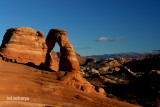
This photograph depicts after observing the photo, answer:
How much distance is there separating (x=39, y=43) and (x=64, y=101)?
18303 millimetres

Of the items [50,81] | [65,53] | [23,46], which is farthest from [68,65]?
[23,46]

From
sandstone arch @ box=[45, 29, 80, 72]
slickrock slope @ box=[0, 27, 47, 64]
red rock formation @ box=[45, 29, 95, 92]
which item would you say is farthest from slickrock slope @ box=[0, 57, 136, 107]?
slickrock slope @ box=[0, 27, 47, 64]

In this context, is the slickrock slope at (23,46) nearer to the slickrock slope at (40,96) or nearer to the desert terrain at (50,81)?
the desert terrain at (50,81)

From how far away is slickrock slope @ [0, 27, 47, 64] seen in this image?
22344 millimetres

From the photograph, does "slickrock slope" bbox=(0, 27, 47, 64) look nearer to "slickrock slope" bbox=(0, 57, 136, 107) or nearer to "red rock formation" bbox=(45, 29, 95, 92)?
"red rock formation" bbox=(45, 29, 95, 92)

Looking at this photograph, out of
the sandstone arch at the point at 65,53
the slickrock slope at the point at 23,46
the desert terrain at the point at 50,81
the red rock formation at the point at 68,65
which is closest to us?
the desert terrain at the point at 50,81

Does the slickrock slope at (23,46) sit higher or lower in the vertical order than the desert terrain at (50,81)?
higher

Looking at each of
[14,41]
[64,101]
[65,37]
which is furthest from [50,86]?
[14,41]

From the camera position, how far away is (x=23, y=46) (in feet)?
78.1

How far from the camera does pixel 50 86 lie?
10.9 m

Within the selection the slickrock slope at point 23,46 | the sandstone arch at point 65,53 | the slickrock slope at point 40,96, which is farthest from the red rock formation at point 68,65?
the slickrock slope at point 23,46

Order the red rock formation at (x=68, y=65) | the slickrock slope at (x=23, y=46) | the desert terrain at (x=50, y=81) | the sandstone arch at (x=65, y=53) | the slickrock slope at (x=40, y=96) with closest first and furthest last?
the slickrock slope at (x=40, y=96), the desert terrain at (x=50, y=81), the red rock formation at (x=68, y=65), the sandstone arch at (x=65, y=53), the slickrock slope at (x=23, y=46)

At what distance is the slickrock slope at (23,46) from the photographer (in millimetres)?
22344

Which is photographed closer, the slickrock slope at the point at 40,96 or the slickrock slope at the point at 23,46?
the slickrock slope at the point at 40,96
